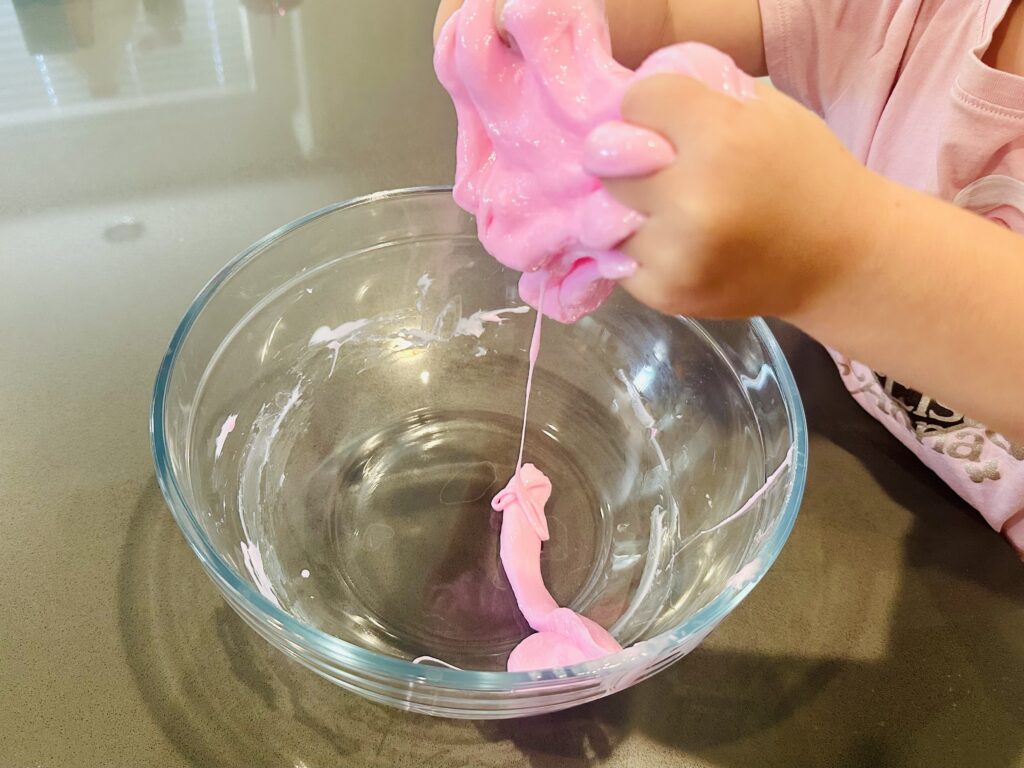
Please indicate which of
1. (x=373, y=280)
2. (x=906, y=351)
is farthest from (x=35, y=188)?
(x=906, y=351)

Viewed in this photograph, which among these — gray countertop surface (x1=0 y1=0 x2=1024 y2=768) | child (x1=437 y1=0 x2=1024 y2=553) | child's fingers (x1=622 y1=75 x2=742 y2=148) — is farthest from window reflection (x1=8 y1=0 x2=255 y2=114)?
child's fingers (x1=622 y1=75 x2=742 y2=148)

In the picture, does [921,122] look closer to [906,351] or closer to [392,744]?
[906,351]

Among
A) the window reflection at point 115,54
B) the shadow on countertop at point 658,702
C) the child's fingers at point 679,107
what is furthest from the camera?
the window reflection at point 115,54

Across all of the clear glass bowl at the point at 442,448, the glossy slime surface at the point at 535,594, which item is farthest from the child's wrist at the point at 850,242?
the glossy slime surface at the point at 535,594

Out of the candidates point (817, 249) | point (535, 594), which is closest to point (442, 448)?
point (535, 594)

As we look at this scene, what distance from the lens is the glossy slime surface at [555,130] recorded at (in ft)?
1.32

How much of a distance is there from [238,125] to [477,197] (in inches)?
24.7

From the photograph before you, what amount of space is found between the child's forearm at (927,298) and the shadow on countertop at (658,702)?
24 cm

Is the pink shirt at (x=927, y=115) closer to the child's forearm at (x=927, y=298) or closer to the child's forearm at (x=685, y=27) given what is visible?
the child's forearm at (x=685, y=27)

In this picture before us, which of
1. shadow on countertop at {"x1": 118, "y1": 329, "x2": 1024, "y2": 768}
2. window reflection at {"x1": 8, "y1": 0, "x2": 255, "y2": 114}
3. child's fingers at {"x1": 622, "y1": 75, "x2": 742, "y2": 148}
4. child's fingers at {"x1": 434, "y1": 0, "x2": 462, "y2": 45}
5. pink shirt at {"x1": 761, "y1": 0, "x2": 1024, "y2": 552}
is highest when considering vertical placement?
child's fingers at {"x1": 622, "y1": 75, "x2": 742, "y2": 148}

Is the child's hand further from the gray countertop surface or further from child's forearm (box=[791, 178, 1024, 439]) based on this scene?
the gray countertop surface

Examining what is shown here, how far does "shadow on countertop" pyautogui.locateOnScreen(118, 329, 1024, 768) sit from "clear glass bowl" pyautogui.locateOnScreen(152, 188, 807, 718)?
1.9 inches

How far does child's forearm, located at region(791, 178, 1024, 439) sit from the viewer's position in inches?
16.6

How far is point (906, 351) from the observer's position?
17.8 inches
